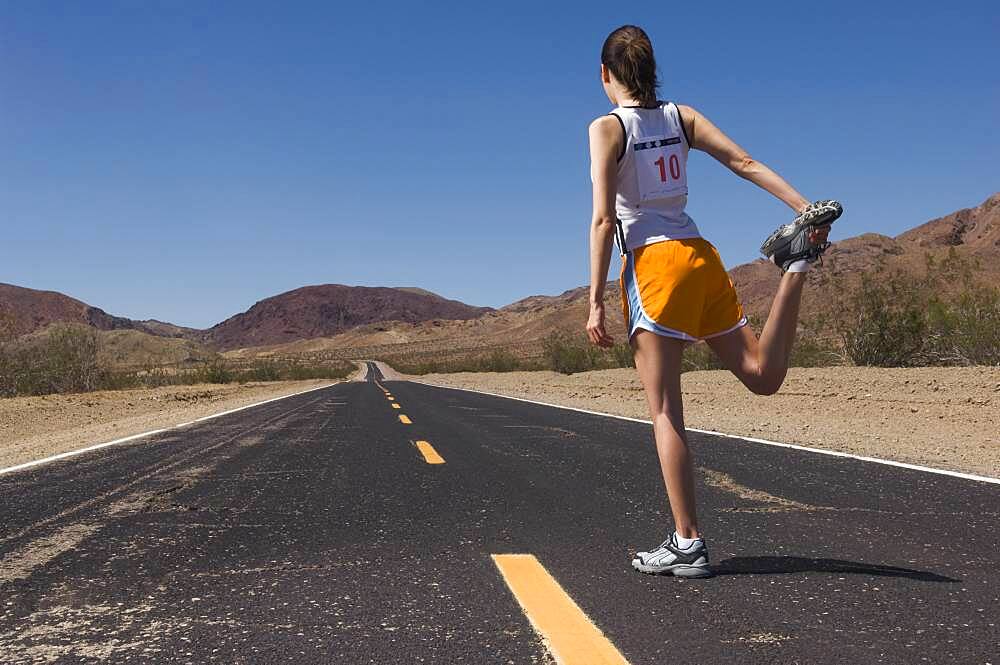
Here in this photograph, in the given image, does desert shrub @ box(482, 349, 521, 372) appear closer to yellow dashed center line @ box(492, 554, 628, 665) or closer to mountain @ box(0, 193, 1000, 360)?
mountain @ box(0, 193, 1000, 360)

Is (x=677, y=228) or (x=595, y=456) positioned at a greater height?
(x=677, y=228)

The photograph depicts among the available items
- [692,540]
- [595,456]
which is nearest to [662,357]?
[692,540]

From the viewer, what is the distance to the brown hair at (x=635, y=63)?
3.43 m

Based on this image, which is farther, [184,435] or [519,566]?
[184,435]

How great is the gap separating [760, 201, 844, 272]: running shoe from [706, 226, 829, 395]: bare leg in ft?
0.12

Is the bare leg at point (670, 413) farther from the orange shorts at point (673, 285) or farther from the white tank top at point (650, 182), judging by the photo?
the white tank top at point (650, 182)

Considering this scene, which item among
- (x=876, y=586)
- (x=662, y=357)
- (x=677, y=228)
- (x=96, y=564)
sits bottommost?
(x=876, y=586)

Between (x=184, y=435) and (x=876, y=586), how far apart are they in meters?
9.17

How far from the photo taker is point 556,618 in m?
2.79

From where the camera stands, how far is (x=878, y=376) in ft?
53.8

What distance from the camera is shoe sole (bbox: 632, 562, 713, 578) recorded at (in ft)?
11.0

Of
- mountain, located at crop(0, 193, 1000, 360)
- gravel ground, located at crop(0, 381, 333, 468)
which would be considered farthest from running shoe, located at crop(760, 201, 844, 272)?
mountain, located at crop(0, 193, 1000, 360)

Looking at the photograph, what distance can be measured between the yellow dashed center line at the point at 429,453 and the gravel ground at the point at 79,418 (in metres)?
4.38

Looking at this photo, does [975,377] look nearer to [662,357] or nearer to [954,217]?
[662,357]
